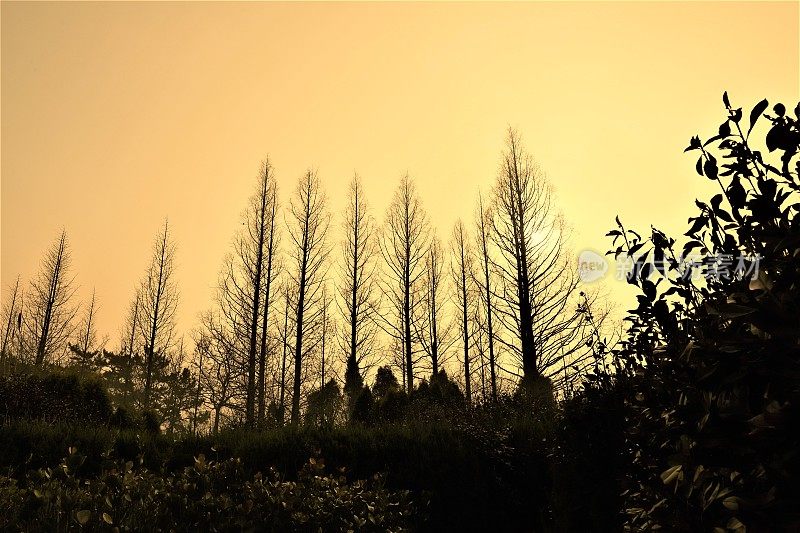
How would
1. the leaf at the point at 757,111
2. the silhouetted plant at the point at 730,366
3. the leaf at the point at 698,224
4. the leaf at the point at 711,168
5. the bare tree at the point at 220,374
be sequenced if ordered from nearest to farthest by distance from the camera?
1. the silhouetted plant at the point at 730,366
2. the leaf at the point at 757,111
3. the leaf at the point at 711,168
4. the leaf at the point at 698,224
5. the bare tree at the point at 220,374

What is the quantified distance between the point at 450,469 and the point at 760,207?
20.4 ft

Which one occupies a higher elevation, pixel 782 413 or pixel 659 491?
pixel 782 413

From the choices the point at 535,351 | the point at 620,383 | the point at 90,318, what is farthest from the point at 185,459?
the point at 90,318

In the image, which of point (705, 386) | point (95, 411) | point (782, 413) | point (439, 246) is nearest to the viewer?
point (782, 413)

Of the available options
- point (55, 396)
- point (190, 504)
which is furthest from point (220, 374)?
point (190, 504)

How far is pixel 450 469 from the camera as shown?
24.7 feet

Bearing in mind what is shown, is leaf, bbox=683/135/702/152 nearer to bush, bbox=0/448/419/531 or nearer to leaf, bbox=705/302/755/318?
leaf, bbox=705/302/755/318

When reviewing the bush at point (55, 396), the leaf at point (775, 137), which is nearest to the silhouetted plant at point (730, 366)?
the leaf at point (775, 137)

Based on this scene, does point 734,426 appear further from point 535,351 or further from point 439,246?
point 439,246

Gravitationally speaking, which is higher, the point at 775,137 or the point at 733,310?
the point at 775,137

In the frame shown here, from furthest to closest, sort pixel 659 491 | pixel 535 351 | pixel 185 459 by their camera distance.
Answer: pixel 535 351 → pixel 185 459 → pixel 659 491

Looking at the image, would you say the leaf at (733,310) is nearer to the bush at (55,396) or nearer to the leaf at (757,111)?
the leaf at (757,111)

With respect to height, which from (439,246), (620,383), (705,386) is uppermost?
(439,246)

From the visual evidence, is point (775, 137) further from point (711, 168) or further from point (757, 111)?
point (711, 168)
